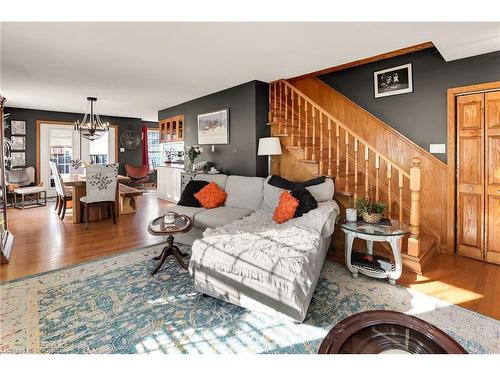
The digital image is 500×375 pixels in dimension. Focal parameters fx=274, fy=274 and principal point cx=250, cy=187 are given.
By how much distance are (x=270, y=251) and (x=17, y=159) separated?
7.88m

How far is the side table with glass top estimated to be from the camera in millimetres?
2498

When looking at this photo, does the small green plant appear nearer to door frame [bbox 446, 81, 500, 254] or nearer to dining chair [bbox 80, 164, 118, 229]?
door frame [bbox 446, 81, 500, 254]

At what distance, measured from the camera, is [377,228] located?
2.63 m

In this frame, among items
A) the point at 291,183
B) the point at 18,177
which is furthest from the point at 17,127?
the point at 291,183

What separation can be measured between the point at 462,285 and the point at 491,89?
7.04ft

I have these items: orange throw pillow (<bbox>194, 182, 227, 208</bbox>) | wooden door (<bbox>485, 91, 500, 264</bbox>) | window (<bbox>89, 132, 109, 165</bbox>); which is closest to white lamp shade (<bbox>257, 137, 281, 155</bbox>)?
orange throw pillow (<bbox>194, 182, 227, 208</bbox>)

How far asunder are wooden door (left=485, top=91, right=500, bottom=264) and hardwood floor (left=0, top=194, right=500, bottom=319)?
246 millimetres

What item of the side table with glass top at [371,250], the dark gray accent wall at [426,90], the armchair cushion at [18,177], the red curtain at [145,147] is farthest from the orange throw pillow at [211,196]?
the red curtain at [145,147]

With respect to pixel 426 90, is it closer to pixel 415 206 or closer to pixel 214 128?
pixel 415 206

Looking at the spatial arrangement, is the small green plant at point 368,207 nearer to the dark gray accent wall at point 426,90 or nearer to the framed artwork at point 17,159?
the dark gray accent wall at point 426,90

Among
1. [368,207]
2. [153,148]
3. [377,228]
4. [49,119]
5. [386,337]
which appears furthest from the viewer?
[153,148]

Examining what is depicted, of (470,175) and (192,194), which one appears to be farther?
(192,194)

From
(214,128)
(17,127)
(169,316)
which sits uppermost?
(17,127)
